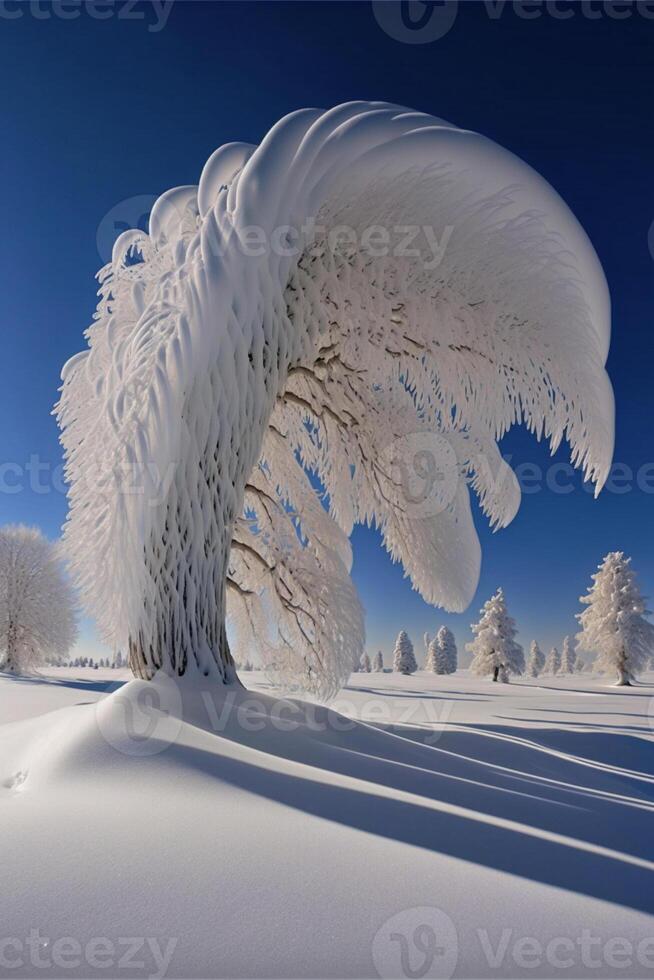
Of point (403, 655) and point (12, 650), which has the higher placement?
point (12, 650)

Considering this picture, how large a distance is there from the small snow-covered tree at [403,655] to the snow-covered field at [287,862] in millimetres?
41509

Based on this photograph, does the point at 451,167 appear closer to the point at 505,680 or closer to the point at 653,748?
the point at 653,748

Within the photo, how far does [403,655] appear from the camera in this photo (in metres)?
43.7

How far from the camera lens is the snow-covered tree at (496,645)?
2998cm

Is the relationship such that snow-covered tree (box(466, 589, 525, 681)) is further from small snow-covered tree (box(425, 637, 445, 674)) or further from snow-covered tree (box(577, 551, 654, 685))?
small snow-covered tree (box(425, 637, 445, 674))

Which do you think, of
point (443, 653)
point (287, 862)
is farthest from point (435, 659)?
point (287, 862)

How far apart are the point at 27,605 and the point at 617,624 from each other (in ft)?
86.2

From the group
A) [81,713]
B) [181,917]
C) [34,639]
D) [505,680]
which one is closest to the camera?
[181,917]

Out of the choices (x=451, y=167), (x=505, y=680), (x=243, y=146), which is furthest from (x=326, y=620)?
(x=505, y=680)

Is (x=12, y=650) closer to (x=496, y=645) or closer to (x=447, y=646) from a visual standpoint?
(x=496, y=645)

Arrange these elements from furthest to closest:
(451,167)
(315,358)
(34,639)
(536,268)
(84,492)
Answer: (34,639) → (315,358) → (536,268) → (451,167) → (84,492)

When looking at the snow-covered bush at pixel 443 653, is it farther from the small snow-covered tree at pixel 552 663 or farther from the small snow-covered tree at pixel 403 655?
the small snow-covered tree at pixel 552 663

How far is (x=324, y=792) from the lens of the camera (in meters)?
2.53

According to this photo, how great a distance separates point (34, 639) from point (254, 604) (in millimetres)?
18284
